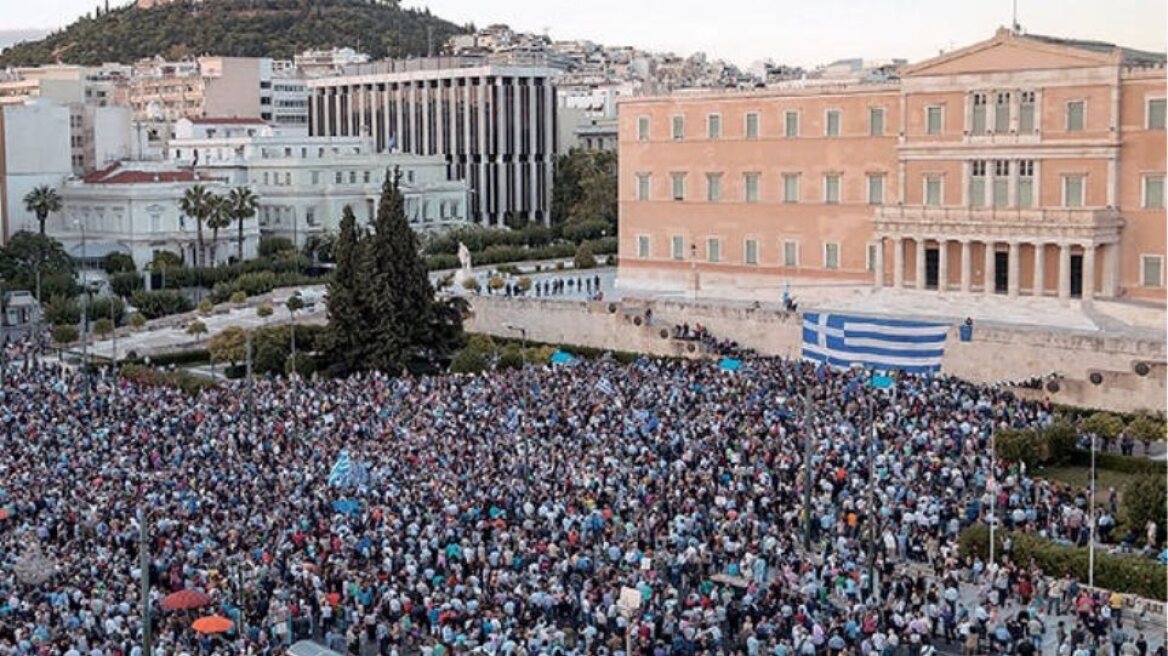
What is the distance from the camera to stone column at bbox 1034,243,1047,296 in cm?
5194

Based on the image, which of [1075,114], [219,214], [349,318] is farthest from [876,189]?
[219,214]

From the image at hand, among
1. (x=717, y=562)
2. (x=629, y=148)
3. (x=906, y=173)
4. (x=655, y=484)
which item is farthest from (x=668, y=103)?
(x=717, y=562)

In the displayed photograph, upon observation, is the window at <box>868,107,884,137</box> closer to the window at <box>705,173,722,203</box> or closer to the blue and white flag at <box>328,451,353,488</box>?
the window at <box>705,173,722,203</box>

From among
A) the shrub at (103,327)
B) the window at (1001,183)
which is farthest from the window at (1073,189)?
the shrub at (103,327)

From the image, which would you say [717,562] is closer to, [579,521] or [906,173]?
[579,521]

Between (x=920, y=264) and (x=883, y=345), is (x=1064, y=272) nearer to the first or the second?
(x=920, y=264)

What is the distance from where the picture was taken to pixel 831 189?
58.2 m

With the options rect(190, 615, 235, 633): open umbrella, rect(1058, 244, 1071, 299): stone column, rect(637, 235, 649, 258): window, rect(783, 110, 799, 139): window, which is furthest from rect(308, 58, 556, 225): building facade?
rect(190, 615, 235, 633): open umbrella

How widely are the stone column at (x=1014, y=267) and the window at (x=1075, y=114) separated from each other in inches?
158

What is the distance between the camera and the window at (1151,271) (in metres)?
50.6

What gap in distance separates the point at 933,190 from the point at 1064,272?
18.5ft

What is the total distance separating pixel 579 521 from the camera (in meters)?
29.6

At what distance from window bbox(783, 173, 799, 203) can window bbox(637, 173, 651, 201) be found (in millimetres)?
6584

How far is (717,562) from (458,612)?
504 cm
